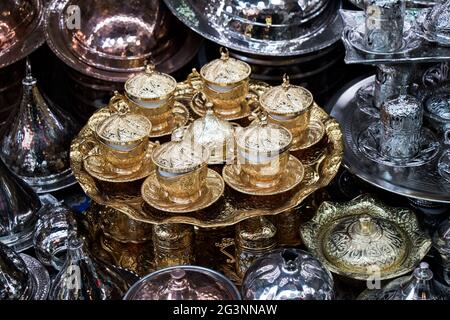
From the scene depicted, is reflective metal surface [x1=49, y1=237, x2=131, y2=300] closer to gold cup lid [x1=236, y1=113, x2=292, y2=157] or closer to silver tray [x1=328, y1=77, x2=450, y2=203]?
gold cup lid [x1=236, y1=113, x2=292, y2=157]

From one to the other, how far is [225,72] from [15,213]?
17.5 inches

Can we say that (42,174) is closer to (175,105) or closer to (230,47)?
(175,105)

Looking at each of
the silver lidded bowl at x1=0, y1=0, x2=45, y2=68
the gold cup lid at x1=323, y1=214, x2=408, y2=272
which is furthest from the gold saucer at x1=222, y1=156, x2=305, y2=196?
the silver lidded bowl at x1=0, y1=0, x2=45, y2=68

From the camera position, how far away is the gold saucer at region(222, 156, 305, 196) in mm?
1207

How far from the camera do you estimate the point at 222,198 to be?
124 cm

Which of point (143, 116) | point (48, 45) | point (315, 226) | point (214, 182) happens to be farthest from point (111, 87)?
point (315, 226)

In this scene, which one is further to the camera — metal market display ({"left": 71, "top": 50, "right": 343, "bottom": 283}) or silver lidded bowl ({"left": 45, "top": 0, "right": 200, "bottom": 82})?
silver lidded bowl ({"left": 45, "top": 0, "right": 200, "bottom": 82})

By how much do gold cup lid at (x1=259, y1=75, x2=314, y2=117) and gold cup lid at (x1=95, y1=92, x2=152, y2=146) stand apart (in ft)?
0.68

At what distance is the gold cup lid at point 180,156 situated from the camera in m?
1.17

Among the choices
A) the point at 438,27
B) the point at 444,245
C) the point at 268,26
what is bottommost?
the point at 444,245

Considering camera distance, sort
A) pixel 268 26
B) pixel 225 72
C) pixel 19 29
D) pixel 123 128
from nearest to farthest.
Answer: pixel 123 128 < pixel 225 72 < pixel 268 26 < pixel 19 29

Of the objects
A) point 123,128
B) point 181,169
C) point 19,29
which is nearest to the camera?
point 181,169

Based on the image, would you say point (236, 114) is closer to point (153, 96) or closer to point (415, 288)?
point (153, 96)

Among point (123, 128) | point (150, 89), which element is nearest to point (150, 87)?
point (150, 89)
